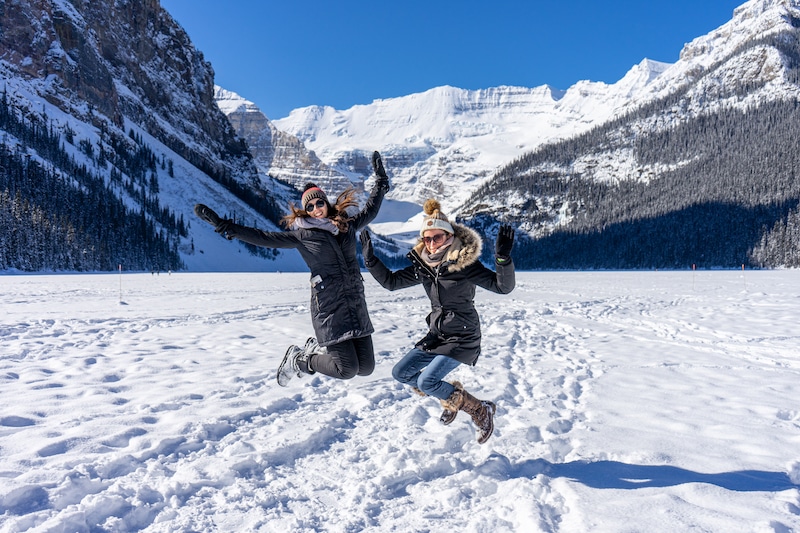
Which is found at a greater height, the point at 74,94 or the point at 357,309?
the point at 74,94

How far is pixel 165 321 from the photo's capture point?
14.0 m

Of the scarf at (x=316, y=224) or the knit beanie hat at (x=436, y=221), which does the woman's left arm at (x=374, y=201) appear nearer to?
the scarf at (x=316, y=224)

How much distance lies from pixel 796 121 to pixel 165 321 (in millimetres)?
191567

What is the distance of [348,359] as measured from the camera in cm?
526

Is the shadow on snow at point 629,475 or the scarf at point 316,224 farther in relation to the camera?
the scarf at point 316,224

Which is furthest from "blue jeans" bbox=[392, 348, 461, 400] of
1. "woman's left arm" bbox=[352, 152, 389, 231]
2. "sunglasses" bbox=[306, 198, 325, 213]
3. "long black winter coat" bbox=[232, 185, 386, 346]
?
"sunglasses" bbox=[306, 198, 325, 213]

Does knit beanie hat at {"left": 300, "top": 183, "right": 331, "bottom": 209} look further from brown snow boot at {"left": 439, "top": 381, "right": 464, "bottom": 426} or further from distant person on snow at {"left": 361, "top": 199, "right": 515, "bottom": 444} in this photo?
brown snow boot at {"left": 439, "top": 381, "right": 464, "bottom": 426}

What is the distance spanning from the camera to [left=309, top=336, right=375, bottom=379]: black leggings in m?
5.26

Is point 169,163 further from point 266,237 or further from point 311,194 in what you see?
point 266,237

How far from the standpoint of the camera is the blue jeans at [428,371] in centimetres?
475

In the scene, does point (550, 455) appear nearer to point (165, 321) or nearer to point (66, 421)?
point (66, 421)

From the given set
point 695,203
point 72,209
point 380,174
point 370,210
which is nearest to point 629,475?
point 370,210

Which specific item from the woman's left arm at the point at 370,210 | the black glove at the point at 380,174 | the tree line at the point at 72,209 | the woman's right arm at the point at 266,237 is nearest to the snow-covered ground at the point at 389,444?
the woman's right arm at the point at 266,237

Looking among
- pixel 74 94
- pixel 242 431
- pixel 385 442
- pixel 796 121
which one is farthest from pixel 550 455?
pixel 796 121
